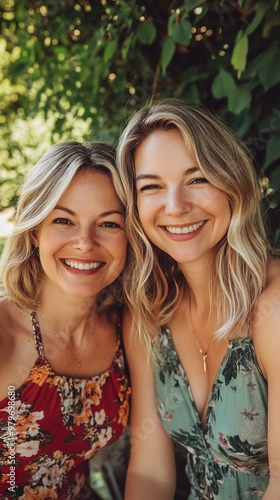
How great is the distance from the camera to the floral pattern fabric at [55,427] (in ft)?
7.14

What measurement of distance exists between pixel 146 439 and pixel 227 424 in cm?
48

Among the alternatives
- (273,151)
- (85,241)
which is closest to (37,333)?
(85,241)

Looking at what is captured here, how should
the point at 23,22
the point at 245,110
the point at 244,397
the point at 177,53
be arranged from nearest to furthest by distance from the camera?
the point at 244,397 → the point at 245,110 → the point at 177,53 → the point at 23,22

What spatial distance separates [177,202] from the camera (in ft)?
6.79

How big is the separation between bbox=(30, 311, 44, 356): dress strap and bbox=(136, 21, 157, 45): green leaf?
4.14ft

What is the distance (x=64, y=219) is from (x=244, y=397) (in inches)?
37.8

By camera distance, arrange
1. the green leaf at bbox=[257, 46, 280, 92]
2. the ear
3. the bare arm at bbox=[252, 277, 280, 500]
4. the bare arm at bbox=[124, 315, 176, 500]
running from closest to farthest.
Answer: the bare arm at bbox=[252, 277, 280, 500]
the green leaf at bbox=[257, 46, 280, 92]
the ear
the bare arm at bbox=[124, 315, 176, 500]

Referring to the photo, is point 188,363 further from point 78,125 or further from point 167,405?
point 78,125

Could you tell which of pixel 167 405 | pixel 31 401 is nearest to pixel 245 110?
pixel 167 405

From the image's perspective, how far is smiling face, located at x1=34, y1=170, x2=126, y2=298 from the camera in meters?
2.16

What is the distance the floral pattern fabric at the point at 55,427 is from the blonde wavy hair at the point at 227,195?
1.11 ft

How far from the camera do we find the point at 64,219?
2.19 metres

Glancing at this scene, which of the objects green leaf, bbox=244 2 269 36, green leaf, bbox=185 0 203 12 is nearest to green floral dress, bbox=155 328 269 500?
green leaf, bbox=244 2 269 36

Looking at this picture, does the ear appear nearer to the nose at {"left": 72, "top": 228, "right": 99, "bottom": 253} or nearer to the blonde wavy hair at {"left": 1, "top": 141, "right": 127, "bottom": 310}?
the blonde wavy hair at {"left": 1, "top": 141, "right": 127, "bottom": 310}
